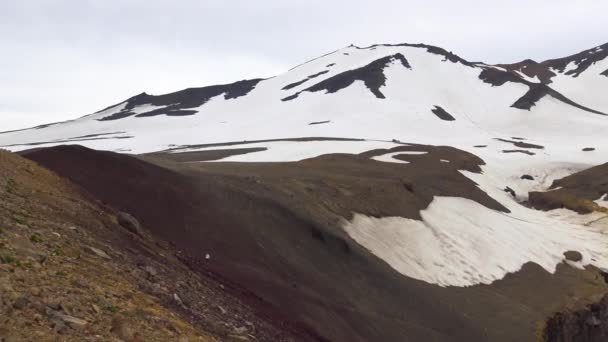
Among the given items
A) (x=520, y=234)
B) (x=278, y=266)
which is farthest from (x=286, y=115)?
(x=278, y=266)

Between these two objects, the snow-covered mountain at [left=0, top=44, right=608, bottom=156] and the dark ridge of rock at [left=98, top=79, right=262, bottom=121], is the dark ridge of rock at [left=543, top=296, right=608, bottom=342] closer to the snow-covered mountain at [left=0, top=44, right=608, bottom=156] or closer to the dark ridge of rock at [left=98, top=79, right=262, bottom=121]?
the snow-covered mountain at [left=0, top=44, right=608, bottom=156]

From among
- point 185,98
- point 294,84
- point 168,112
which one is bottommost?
point 168,112

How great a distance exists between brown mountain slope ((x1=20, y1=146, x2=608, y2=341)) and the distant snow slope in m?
2.83

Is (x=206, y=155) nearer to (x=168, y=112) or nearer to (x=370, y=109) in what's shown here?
(x=370, y=109)

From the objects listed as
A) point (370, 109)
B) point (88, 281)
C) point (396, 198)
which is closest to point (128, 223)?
point (88, 281)

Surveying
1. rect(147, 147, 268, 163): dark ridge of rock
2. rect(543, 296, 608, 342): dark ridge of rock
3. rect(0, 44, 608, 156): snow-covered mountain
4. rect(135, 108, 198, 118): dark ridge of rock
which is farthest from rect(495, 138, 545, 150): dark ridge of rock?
rect(135, 108, 198, 118): dark ridge of rock

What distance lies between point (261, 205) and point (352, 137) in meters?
77.9

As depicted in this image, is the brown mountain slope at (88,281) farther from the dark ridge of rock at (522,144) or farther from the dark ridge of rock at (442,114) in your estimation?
the dark ridge of rock at (442,114)

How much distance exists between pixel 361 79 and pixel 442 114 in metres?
35.4

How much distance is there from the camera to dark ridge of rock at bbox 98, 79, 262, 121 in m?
174

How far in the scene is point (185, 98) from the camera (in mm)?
189500

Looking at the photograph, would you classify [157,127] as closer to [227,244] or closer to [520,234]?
[520,234]

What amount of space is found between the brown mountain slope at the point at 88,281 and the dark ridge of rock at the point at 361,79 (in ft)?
466

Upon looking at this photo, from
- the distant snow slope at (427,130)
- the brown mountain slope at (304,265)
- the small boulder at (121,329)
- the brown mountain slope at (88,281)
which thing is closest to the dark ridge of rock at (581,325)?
the brown mountain slope at (304,265)
